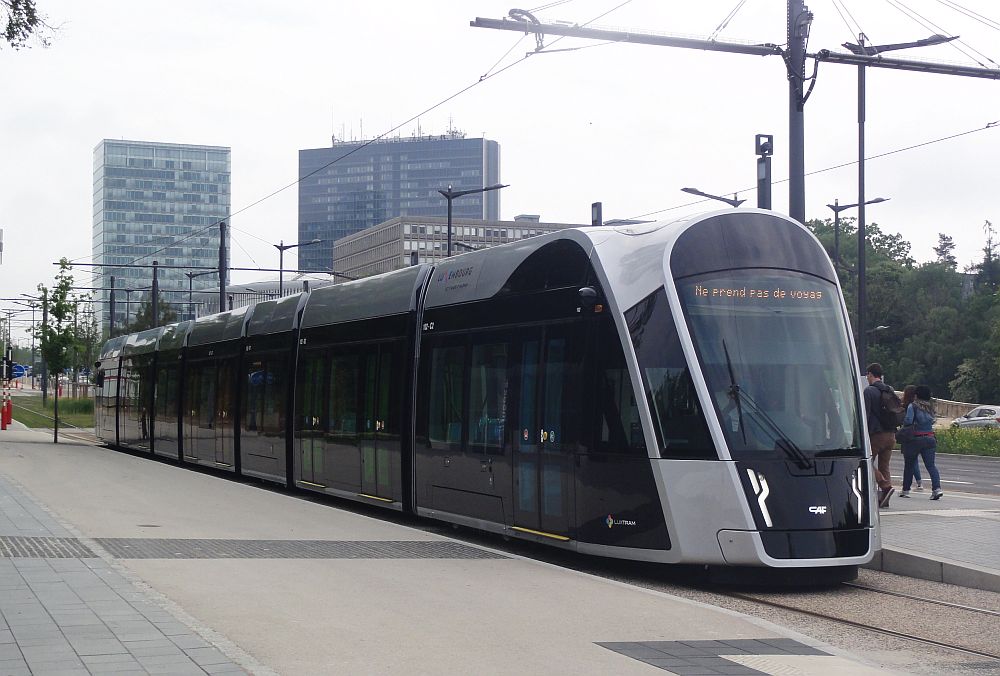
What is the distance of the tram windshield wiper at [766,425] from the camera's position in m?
11.0

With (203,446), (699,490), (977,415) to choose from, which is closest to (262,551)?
(699,490)

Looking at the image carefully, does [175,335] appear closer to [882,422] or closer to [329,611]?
[882,422]

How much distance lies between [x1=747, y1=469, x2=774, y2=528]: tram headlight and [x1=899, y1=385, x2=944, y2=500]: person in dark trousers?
856cm

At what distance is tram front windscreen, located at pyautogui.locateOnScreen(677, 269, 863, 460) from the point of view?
11039 millimetres

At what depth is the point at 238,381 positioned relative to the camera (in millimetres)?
23000

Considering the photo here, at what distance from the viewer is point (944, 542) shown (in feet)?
43.5

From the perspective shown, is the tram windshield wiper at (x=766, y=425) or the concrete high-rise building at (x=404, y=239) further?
the concrete high-rise building at (x=404, y=239)

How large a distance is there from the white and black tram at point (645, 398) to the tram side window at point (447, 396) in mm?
26

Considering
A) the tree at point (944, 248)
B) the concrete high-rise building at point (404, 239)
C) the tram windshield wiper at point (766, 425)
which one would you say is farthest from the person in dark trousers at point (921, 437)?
the tree at point (944, 248)

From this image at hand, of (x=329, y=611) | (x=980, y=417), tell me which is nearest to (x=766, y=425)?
(x=329, y=611)

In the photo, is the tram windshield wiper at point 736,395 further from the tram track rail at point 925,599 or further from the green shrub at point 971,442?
the green shrub at point 971,442

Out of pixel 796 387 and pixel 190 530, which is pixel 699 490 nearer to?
pixel 796 387

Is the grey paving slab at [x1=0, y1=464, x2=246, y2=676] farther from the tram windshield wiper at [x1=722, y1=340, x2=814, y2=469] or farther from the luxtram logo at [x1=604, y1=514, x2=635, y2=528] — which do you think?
the tram windshield wiper at [x1=722, y1=340, x2=814, y2=469]

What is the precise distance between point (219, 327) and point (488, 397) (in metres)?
12.2
